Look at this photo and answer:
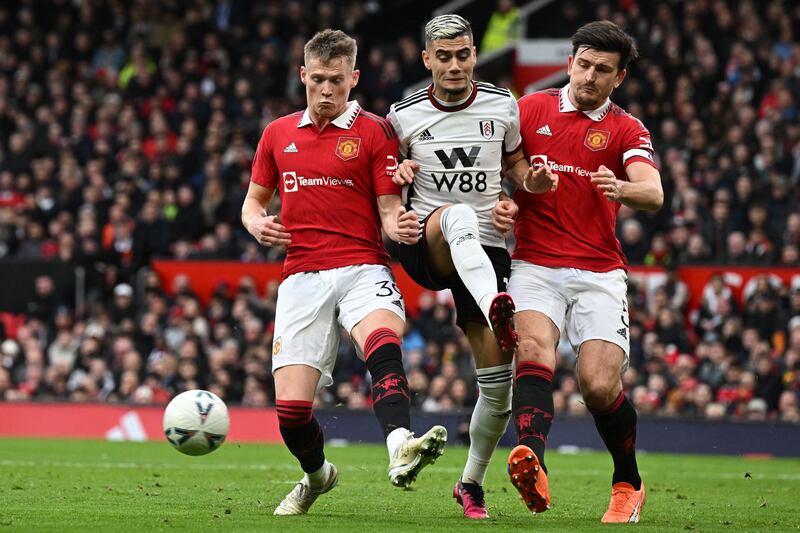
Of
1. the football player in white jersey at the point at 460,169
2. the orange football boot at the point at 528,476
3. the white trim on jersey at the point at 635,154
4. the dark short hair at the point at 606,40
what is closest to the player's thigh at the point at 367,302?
the football player in white jersey at the point at 460,169

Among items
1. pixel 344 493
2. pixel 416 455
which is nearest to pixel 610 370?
pixel 416 455

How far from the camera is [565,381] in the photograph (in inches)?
731

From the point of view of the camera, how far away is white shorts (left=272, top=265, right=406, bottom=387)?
8.65m

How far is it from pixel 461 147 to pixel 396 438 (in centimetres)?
196

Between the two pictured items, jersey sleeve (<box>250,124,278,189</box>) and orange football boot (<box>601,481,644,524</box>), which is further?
jersey sleeve (<box>250,124,278,189</box>)

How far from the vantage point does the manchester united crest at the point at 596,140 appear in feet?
29.2

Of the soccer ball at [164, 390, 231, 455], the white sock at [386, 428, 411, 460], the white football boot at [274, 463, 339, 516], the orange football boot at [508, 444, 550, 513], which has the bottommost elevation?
the white football boot at [274, 463, 339, 516]

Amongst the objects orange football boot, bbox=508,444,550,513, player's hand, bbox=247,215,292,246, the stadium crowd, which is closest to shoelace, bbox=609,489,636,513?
orange football boot, bbox=508,444,550,513

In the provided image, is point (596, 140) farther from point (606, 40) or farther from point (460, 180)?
point (460, 180)

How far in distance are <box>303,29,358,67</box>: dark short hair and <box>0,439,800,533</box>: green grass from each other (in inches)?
110

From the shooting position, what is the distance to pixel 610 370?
8.63 meters

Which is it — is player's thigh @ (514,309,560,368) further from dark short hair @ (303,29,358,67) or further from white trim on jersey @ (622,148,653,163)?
dark short hair @ (303,29,358,67)

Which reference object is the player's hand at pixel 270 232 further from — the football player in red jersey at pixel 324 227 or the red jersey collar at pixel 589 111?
the red jersey collar at pixel 589 111

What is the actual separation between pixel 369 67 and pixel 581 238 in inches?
676
